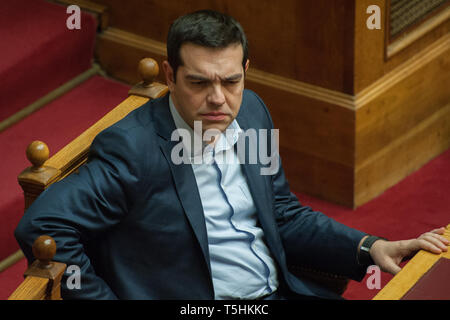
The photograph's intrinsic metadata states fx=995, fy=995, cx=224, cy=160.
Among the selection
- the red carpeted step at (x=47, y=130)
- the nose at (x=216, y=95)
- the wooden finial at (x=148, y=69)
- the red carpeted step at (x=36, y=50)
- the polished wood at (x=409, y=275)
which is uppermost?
the nose at (x=216, y=95)

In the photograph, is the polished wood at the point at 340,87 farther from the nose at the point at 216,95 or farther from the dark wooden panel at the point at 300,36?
the nose at the point at 216,95

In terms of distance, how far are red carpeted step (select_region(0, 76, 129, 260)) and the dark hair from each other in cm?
164

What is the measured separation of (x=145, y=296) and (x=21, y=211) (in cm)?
149

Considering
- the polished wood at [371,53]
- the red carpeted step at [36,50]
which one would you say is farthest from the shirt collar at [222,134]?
the red carpeted step at [36,50]

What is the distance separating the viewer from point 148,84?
3.03 m

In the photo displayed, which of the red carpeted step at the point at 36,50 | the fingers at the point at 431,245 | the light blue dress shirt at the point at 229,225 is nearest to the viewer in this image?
the fingers at the point at 431,245

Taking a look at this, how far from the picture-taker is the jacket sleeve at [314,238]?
9.16 ft

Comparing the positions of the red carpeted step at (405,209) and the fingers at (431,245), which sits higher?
the fingers at (431,245)

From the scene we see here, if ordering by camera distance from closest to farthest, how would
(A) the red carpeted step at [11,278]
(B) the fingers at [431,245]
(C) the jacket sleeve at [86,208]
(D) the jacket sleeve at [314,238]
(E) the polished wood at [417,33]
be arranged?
(C) the jacket sleeve at [86,208]
(B) the fingers at [431,245]
(D) the jacket sleeve at [314,238]
(A) the red carpeted step at [11,278]
(E) the polished wood at [417,33]

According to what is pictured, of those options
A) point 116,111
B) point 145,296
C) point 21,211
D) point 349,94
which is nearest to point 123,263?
point 145,296

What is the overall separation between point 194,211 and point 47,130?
191 centimetres

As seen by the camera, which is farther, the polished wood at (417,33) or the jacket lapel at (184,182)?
the polished wood at (417,33)

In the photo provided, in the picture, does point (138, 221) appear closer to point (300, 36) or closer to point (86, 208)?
point (86, 208)

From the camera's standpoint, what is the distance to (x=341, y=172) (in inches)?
167
